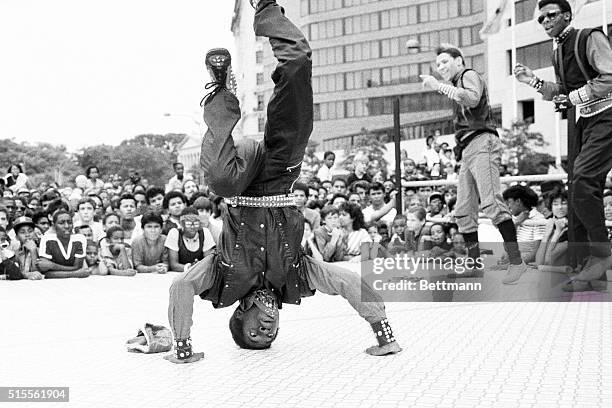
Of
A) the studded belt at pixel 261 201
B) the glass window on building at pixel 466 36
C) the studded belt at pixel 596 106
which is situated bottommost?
the studded belt at pixel 261 201

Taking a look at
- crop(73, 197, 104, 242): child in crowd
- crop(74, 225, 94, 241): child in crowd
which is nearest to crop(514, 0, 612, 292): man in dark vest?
crop(74, 225, 94, 241): child in crowd

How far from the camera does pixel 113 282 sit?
6.91 m

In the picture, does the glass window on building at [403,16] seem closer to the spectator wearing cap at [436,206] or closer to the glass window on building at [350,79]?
the glass window on building at [350,79]

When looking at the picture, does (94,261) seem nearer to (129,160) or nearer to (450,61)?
(450,61)

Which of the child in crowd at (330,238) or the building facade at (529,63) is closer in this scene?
the child in crowd at (330,238)

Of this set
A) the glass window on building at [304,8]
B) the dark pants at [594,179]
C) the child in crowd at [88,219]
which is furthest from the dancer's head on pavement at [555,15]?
the glass window on building at [304,8]

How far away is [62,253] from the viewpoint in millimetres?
7590

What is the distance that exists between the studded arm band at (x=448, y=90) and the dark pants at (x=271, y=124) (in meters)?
2.01

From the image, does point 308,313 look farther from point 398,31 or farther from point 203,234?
point 398,31

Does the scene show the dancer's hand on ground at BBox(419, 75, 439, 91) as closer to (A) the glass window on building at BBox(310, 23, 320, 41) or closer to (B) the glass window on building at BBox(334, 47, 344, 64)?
(B) the glass window on building at BBox(334, 47, 344, 64)

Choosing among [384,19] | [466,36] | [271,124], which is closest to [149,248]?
[271,124]

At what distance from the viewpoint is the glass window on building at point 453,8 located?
56.0m

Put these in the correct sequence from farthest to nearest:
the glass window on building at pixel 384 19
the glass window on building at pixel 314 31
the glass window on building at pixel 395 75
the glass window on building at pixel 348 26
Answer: the glass window on building at pixel 314 31 → the glass window on building at pixel 348 26 → the glass window on building at pixel 395 75 → the glass window on building at pixel 384 19

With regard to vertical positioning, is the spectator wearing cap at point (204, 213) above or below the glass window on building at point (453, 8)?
below
